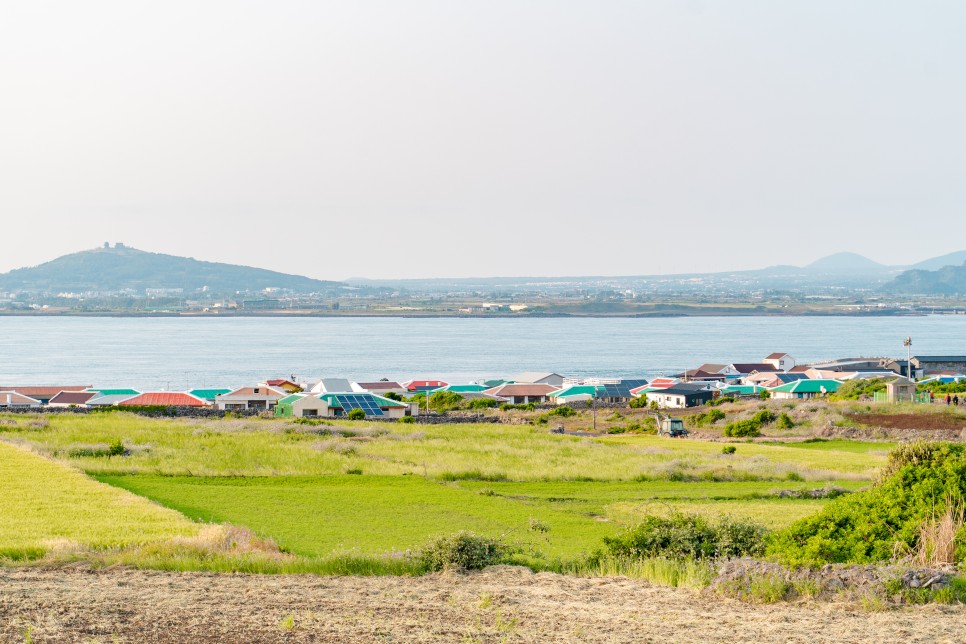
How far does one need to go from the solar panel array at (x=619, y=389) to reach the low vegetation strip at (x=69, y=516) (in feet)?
135

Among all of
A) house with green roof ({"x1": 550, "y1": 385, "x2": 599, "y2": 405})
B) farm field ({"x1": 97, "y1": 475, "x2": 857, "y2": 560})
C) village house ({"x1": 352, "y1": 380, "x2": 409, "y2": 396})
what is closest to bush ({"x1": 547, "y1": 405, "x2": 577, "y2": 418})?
house with green roof ({"x1": 550, "y1": 385, "x2": 599, "y2": 405})

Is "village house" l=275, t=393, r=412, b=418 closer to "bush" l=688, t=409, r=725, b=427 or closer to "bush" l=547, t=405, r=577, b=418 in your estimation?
"bush" l=547, t=405, r=577, b=418

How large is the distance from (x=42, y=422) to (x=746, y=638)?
3128cm

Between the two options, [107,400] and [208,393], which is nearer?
[107,400]

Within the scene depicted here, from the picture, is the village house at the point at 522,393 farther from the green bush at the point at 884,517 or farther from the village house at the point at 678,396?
the green bush at the point at 884,517

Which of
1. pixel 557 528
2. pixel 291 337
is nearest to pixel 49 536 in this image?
pixel 557 528

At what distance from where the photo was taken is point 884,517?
10.1m

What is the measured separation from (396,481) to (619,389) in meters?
40.3

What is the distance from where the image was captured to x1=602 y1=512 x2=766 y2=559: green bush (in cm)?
1077

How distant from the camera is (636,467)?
23.9 metres

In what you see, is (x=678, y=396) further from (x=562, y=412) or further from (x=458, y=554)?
(x=458, y=554)

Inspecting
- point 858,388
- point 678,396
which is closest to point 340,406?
point 678,396

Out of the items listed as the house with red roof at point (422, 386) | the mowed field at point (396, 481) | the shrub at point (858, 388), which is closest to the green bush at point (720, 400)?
the shrub at point (858, 388)

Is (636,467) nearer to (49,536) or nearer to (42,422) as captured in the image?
(49,536)
